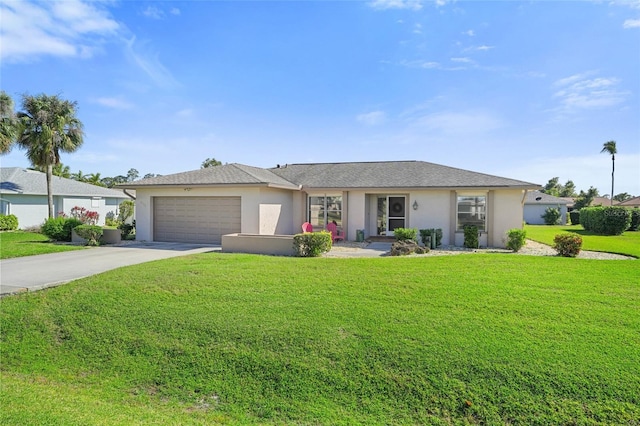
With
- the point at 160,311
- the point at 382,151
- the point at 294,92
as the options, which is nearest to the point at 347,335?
the point at 160,311

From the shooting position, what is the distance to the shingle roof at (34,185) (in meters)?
26.4

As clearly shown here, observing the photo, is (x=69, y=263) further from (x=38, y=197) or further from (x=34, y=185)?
(x=34, y=185)

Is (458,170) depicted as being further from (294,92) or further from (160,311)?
(160,311)

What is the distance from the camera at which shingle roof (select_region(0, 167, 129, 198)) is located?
86.5ft

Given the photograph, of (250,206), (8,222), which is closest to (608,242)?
(250,206)

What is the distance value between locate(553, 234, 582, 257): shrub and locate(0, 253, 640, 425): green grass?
11.9ft

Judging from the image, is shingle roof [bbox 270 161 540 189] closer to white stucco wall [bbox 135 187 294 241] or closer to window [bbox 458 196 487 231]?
window [bbox 458 196 487 231]

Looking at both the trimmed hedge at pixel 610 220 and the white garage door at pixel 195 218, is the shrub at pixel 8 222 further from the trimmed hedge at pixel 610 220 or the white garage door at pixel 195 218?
the trimmed hedge at pixel 610 220

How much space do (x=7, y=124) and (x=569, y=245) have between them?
30333 mm

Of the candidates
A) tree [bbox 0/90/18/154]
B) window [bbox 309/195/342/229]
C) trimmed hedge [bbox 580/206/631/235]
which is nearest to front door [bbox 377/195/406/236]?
window [bbox 309/195/342/229]

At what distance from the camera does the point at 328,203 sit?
18.3 m

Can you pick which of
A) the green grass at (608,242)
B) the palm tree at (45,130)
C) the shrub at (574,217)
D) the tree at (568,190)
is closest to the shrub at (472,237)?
the green grass at (608,242)

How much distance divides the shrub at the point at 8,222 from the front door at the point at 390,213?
82.0ft

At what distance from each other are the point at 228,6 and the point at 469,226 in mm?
12797
